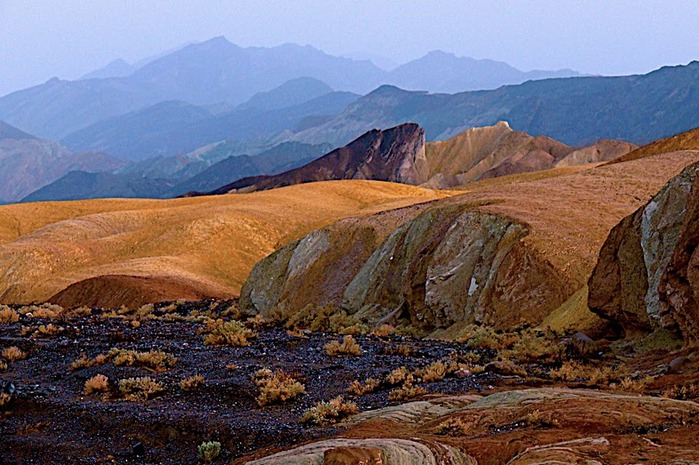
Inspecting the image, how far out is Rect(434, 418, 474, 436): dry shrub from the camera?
8797 mm

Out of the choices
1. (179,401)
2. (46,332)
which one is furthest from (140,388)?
(46,332)

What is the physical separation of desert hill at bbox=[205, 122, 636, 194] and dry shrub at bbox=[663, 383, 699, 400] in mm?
129247

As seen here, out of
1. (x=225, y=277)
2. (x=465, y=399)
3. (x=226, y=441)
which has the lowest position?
(x=225, y=277)

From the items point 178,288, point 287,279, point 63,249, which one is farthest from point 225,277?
point 287,279

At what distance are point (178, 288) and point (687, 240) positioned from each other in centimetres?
3436

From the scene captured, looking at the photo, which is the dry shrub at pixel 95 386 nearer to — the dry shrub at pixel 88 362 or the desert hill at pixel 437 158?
the dry shrub at pixel 88 362

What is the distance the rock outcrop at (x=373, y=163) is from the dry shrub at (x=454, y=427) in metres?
137

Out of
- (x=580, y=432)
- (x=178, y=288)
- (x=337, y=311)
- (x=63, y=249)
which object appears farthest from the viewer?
(x=63, y=249)

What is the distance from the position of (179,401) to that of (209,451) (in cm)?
304

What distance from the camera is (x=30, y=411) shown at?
12.5m

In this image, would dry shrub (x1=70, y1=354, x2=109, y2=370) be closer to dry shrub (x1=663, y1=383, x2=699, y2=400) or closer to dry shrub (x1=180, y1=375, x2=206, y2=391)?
dry shrub (x1=180, y1=375, x2=206, y2=391)

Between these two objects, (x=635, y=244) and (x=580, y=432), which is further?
(x=635, y=244)

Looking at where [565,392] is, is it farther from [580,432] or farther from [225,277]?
[225,277]

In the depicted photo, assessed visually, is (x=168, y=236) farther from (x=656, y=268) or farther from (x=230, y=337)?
(x=656, y=268)
